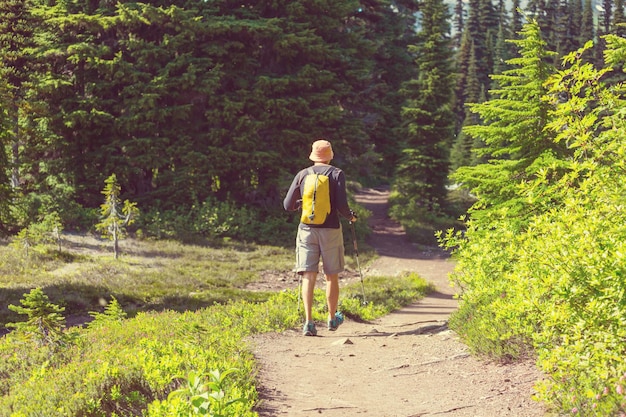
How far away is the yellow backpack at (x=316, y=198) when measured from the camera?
825cm

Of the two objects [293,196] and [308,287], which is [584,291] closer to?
[308,287]

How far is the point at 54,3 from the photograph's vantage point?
89.7 feet

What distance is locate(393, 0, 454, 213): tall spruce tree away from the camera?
3234 cm

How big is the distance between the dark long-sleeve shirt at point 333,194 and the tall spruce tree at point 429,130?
23.6m

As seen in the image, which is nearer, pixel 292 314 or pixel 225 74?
pixel 292 314

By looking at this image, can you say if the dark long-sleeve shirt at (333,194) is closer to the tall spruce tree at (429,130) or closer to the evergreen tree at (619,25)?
the evergreen tree at (619,25)

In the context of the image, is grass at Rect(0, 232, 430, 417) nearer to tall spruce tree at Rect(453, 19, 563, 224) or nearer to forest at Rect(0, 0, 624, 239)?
tall spruce tree at Rect(453, 19, 563, 224)

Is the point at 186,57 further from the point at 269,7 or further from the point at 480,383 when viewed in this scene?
the point at 480,383

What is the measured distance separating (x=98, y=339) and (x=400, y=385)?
160 inches

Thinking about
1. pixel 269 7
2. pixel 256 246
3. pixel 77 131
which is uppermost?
pixel 269 7

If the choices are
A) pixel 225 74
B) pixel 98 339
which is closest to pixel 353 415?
pixel 98 339

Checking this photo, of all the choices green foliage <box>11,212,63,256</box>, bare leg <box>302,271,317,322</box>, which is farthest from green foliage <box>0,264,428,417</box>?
green foliage <box>11,212,63,256</box>

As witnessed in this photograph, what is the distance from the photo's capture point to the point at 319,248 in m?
8.55

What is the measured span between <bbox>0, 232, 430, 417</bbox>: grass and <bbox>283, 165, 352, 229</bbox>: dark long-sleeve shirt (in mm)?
1845
